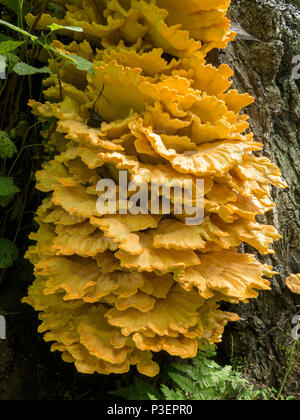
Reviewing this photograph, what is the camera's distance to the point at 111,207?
1.86 meters

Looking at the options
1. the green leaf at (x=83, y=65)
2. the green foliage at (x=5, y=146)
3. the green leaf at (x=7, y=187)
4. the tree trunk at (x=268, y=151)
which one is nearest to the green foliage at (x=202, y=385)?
the tree trunk at (x=268, y=151)

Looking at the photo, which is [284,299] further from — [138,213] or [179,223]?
[138,213]

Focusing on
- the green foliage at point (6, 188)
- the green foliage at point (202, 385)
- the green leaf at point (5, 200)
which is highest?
the green foliage at point (6, 188)

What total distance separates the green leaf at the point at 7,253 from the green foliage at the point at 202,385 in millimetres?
1124

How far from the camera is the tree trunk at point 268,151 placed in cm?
262

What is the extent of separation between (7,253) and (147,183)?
1248 millimetres

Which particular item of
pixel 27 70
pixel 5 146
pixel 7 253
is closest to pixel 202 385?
pixel 7 253

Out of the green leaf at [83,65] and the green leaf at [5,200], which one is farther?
the green leaf at [5,200]

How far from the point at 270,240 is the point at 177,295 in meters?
0.62

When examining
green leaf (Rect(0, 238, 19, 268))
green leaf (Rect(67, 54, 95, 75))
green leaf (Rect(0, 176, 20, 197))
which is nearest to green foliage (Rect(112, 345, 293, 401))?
green leaf (Rect(0, 238, 19, 268))

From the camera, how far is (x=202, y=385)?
2166 millimetres

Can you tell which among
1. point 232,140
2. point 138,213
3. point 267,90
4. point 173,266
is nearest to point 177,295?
point 173,266

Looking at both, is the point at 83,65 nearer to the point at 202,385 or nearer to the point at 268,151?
the point at 268,151

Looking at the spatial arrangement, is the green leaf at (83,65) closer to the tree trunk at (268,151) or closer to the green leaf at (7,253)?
the tree trunk at (268,151)
